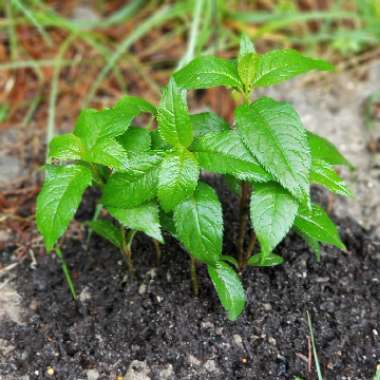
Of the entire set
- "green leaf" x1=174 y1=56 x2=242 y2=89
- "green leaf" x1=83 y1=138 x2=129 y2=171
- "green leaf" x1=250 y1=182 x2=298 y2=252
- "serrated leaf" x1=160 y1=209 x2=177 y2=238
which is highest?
"green leaf" x1=174 y1=56 x2=242 y2=89

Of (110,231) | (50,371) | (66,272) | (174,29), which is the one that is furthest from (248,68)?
(174,29)

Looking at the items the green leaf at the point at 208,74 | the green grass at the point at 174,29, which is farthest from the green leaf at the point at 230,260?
the green grass at the point at 174,29

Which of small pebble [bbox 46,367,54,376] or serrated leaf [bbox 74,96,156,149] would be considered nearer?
serrated leaf [bbox 74,96,156,149]

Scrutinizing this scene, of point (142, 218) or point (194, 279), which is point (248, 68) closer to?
point (142, 218)

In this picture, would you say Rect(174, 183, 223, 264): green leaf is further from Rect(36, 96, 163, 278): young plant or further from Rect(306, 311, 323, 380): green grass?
Rect(306, 311, 323, 380): green grass

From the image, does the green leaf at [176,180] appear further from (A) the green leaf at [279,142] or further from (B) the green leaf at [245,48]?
(B) the green leaf at [245,48]

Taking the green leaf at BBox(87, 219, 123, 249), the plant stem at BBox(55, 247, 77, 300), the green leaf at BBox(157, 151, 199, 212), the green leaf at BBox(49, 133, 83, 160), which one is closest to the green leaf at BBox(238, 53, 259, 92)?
the green leaf at BBox(157, 151, 199, 212)

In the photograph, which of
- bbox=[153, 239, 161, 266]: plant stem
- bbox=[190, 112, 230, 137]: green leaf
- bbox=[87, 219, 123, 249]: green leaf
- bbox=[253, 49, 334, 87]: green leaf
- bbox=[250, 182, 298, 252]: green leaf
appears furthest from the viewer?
bbox=[153, 239, 161, 266]: plant stem
